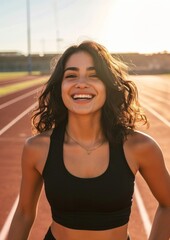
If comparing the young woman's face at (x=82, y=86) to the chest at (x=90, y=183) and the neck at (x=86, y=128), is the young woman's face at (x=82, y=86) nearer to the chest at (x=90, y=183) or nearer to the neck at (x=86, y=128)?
the neck at (x=86, y=128)

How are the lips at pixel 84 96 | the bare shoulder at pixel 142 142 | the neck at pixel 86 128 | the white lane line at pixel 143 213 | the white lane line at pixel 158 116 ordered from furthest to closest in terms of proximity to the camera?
the white lane line at pixel 158 116 < the white lane line at pixel 143 213 < the neck at pixel 86 128 < the lips at pixel 84 96 < the bare shoulder at pixel 142 142

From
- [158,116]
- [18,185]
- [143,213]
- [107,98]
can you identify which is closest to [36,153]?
[107,98]

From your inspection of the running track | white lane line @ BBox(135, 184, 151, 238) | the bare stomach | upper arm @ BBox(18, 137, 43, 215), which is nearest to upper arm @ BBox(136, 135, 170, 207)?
the bare stomach

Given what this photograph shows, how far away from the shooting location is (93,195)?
6.86 ft

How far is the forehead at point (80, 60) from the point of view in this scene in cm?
226

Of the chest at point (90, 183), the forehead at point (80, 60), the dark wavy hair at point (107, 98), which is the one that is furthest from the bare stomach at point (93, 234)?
the forehead at point (80, 60)

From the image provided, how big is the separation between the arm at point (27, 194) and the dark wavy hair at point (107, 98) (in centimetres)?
36

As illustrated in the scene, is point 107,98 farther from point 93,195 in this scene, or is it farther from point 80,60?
point 93,195

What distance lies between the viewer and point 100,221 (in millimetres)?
2115

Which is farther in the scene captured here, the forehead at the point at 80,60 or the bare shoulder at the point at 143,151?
the forehead at the point at 80,60

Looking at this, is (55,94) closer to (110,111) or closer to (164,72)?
(110,111)

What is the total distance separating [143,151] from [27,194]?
2.19ft

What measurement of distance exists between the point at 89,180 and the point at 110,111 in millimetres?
476

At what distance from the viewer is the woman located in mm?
2111
